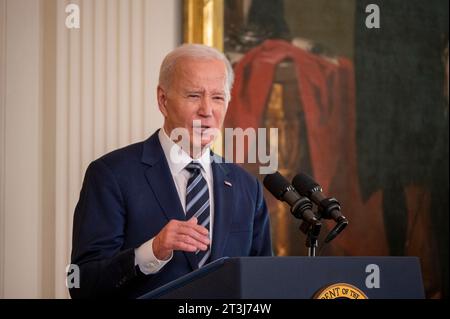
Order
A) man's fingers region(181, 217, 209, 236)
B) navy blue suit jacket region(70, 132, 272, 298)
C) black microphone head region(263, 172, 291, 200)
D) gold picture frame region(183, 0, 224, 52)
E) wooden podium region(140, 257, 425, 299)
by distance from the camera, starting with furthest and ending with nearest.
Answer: gold picture frame region(183, 0, 224, 52) < navy blue suit jacket region(70, 132, 272, 298) < black microphone head region(263, 172, 291, 200) < man's fingers region(181, 217, 209, 236) < wooden podium region(140, 257, 425, 299)

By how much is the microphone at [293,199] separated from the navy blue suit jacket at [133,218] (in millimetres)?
579

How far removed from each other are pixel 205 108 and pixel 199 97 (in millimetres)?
61

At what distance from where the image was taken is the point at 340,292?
6.85 ft

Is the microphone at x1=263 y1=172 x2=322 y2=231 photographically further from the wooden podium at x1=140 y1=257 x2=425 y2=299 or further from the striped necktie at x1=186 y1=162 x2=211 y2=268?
the striped necktie at x1=186 y1=162 x2=211 y2=268

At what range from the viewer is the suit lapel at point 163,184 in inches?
Answer: 121

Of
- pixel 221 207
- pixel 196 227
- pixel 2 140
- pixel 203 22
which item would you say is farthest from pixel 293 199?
pixel 203 22

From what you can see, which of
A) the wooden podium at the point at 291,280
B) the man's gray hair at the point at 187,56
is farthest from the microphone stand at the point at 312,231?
the man's gray hair at the point at 187,56

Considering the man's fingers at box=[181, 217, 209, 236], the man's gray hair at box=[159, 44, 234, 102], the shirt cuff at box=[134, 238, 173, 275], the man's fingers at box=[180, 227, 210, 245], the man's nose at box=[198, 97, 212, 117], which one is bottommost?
the shirt cuff at box=[134, 238, 173, 275]

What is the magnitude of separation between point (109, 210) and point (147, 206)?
0.52ft

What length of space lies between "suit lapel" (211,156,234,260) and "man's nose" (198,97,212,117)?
0.25 meters

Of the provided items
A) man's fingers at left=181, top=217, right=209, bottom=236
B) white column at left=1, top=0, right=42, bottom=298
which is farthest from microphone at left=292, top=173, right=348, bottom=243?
white column at left=1, top=0, right=42, bottom=298

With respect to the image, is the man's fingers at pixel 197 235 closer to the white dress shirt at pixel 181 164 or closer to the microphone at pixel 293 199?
the microphone at pixel 293 199

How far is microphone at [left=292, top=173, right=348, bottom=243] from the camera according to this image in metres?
2.41
